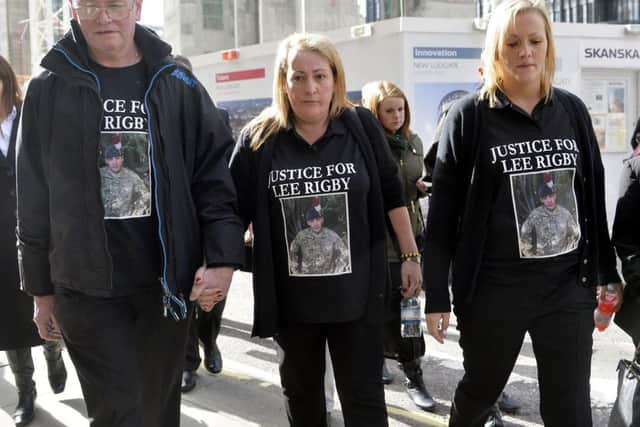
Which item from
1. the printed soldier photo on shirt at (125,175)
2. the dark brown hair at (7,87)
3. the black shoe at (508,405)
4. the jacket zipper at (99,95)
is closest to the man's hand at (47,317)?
A: the jacket zipper at (99,95)

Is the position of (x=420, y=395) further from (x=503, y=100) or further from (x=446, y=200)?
(x=503, y=100)

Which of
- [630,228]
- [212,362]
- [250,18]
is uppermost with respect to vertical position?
[250,18]

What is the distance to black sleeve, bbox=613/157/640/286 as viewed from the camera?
9.71 feet

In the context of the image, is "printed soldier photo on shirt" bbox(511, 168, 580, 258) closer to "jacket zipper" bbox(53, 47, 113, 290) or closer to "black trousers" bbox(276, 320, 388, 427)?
"black trousers" bbox(276, 320, 388, 427)

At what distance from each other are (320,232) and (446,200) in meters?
0.52

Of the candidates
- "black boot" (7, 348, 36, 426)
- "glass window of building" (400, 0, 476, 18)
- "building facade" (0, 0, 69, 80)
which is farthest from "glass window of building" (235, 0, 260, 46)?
"black boot" (7, 348, 36, 426)

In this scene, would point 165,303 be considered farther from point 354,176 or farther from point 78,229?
point 354,176

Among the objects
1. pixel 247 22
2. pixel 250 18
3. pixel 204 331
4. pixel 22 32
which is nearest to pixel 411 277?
pixel 204 331

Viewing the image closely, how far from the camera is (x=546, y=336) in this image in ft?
9.39

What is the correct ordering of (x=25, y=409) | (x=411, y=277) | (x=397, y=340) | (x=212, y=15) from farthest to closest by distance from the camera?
(x=212, y=15)
(x=397, y=340)
(x=25, y=409)
(x=411, y=277)

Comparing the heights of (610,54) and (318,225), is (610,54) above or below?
above

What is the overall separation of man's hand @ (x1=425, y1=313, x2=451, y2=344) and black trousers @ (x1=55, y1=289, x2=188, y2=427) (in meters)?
0.98

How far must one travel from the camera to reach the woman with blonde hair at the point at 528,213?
2.81 metres

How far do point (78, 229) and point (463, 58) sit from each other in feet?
21.9
